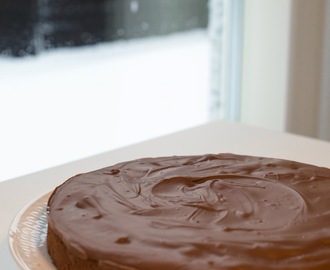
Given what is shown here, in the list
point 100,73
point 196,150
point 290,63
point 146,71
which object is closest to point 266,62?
point 290,63

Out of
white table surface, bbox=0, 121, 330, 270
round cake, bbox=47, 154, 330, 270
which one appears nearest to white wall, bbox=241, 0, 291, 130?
white table surface, bbox=0, 121, 330, 270

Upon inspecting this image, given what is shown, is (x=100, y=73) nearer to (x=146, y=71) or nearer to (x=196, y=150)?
(x=146, y=71)

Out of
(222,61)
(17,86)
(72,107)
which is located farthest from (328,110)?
(17,86)

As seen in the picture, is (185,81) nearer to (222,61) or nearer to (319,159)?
(222,61)

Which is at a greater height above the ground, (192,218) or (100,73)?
(192,218)

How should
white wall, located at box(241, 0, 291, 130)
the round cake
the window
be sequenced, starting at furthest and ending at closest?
white wall, located at box(241, 0, 291, 130) < the window < the round cake

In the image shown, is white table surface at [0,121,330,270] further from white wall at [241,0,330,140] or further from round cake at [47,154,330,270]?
white wall at [241,0,330,140]
